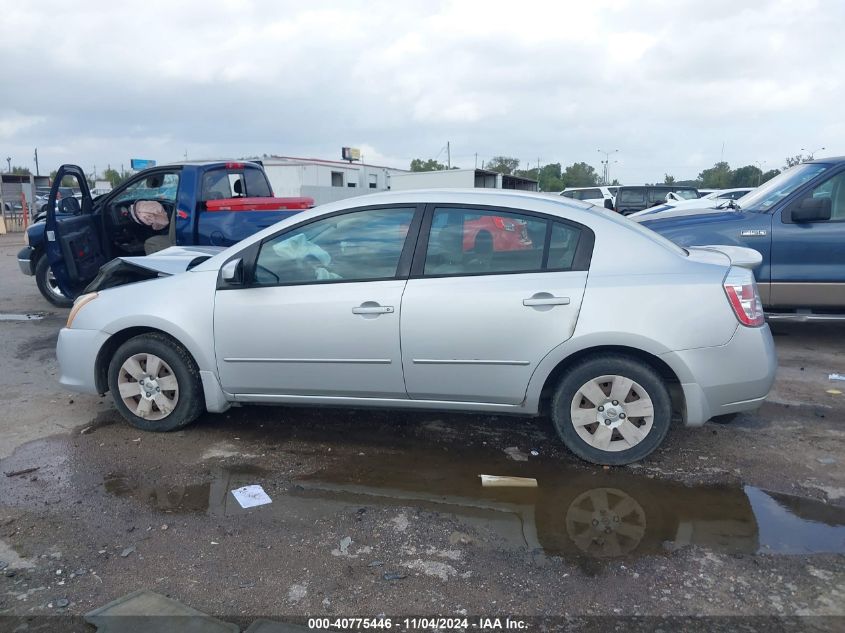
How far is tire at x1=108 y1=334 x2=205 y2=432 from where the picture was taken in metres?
4.70

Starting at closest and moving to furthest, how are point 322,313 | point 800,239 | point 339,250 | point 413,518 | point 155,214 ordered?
point 413,518
point 322,313
point 339,250
point 800,239
point 155,214

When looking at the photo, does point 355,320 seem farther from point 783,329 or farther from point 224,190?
point 783,329

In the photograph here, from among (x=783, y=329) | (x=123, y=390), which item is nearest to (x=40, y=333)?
(x=123, y=390)

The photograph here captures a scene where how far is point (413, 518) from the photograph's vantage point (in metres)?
3.66

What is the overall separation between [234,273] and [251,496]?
1.47 metres

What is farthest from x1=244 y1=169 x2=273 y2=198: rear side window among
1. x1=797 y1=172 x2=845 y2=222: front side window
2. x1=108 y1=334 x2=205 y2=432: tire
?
x1=797 y1=172 x2=845 y2=222: front side window

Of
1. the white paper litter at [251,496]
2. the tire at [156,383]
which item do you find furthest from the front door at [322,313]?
the white paper litter at [251,496]

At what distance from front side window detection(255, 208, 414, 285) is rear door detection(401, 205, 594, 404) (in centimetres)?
20

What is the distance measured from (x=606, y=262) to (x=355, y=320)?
160cm

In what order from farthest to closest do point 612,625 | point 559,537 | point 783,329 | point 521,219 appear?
point 783,329 < point 521,219 < point 559,537 < point 612,625

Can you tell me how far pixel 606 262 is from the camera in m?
4.11

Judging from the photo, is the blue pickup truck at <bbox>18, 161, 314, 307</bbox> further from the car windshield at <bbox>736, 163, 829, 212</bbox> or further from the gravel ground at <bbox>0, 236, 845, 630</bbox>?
the car windshield at <bbox>736, 163, 829, 212</bbox>

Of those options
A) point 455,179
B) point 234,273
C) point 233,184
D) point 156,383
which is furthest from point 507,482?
point 455,179

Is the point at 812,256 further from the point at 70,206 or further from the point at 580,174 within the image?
the point at 580,174
